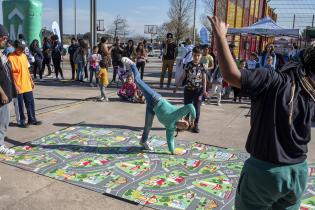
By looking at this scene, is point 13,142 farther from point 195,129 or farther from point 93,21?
point 93,21

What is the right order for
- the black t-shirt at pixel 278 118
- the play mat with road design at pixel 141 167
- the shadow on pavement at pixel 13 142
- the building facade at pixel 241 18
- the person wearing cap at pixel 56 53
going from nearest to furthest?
the black t-shirt at pixel 278 118 < the play mat with road design at pixel 141 167 < the shadow on pavement at pixel 13 142 < the person wearing cap at pixel 56 53 < the building facade at pixel 241 18

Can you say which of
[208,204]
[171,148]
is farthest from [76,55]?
[208,204]

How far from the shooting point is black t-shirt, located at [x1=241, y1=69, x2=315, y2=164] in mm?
1970

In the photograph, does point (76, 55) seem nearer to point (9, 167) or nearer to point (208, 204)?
point (9, 167)

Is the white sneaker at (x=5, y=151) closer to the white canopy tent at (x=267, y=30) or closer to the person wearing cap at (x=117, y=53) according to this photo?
the person wearing cap at (x=117, y=53)

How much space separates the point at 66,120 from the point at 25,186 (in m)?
3.30

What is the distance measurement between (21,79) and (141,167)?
302 cm

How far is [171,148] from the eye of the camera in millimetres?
5406

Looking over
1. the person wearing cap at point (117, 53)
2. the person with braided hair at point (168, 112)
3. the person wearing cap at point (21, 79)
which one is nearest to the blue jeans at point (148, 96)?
the person with braided hair at point (168, 112)

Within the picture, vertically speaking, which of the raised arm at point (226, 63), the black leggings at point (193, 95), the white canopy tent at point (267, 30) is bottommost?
the black leggings at point (193, 95)

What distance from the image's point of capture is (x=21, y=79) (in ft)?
20.9

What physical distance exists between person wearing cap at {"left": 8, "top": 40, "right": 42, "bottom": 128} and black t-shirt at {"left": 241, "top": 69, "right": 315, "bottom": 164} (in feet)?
17.1

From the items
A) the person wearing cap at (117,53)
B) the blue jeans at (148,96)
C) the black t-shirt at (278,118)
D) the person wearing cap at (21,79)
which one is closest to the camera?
the black t-shirt at (278,118)

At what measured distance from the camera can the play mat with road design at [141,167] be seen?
403cm
